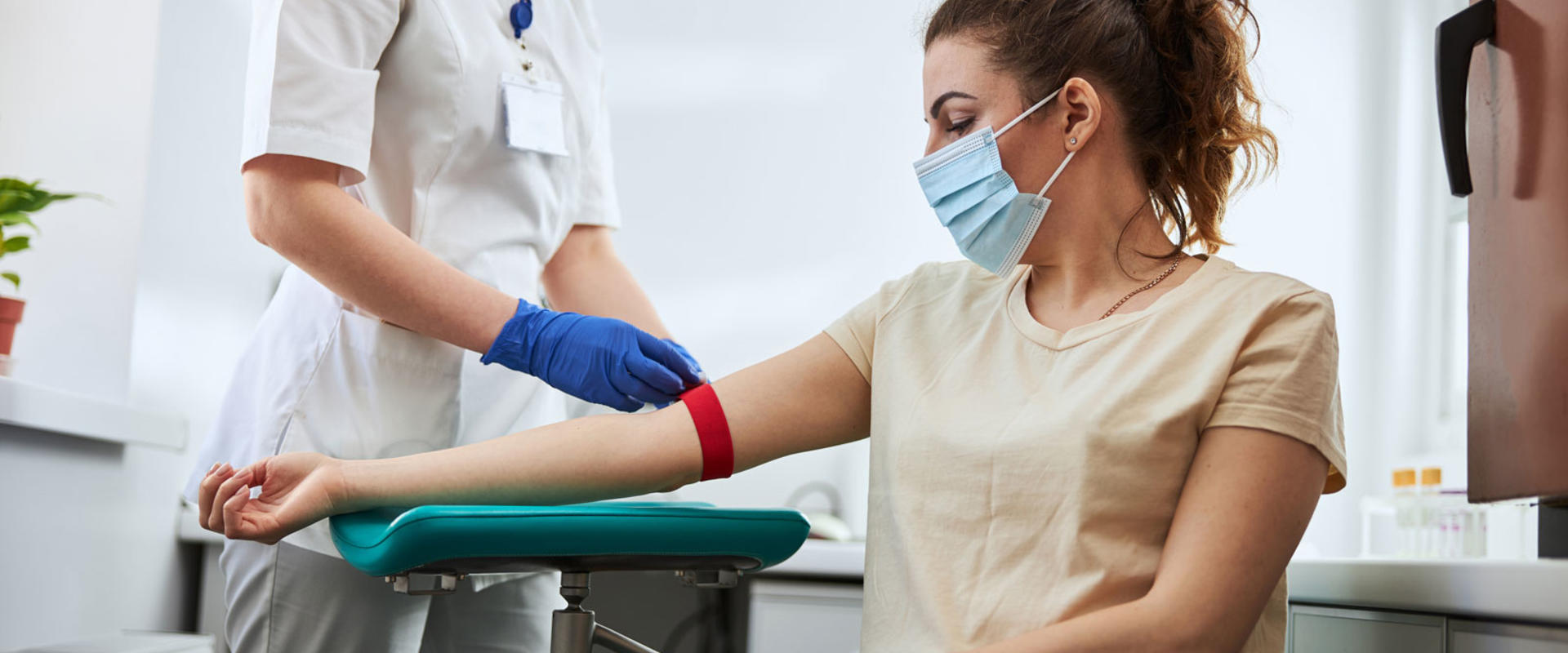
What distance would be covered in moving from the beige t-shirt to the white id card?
0.56m

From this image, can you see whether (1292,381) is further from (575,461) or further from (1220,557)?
(575,461)

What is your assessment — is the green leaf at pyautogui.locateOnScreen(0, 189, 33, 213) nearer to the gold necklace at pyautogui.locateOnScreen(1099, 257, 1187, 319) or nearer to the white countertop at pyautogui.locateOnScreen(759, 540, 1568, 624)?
the gold necklace at pyautogui.locateOnScreen(1099, 257, 1187, 319)

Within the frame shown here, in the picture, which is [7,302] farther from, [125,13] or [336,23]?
[336,23]

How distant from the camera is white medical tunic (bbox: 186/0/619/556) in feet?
4.03

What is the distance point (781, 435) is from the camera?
1190 mm

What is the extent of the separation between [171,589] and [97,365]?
0.53 m

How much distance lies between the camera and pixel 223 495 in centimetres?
103

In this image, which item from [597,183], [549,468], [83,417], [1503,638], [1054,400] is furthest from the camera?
[83,417]

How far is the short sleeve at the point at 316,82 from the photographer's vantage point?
1.21 meters

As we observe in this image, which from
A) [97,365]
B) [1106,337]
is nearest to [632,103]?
[97,365]

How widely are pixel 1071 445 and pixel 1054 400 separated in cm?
5

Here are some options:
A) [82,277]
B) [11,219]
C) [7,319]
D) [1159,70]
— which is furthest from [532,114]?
[82,277]

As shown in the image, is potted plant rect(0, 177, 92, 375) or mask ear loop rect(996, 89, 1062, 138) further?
potted plant rect(0, 177, 92, 375)

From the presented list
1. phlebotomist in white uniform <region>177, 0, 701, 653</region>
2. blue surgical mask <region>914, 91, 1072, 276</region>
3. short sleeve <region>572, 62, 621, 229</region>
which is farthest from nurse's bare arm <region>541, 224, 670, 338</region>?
blue surgical mask <region>914, 91, 1072, 276</region>
